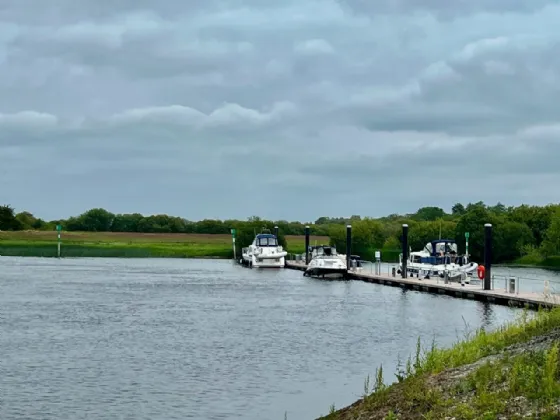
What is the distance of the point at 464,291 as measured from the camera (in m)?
61.1

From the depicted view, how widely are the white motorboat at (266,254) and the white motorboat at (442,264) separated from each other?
94.1ft

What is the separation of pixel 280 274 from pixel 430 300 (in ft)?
136

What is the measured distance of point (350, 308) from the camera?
57000 mm

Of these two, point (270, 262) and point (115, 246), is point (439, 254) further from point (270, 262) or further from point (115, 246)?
point (115, 246)

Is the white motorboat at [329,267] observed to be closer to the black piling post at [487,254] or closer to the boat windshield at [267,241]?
the boat windshield at [267,241]

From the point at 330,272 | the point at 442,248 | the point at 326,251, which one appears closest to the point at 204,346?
the point at 330,272

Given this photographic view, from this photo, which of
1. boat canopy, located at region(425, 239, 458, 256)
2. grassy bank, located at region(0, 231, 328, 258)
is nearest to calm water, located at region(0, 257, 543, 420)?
boat canopy, located at region(425, 239, 458, 256)

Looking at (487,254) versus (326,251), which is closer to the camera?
(487,254)

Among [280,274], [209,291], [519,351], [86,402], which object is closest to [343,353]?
[86,402]

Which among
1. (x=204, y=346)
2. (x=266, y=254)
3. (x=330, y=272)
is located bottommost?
(x=204, y=346)

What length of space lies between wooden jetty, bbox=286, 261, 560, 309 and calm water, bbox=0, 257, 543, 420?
3.55 ft

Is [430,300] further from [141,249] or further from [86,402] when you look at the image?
[141,249]

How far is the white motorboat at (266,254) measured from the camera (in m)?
115

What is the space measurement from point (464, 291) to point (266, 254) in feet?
184
